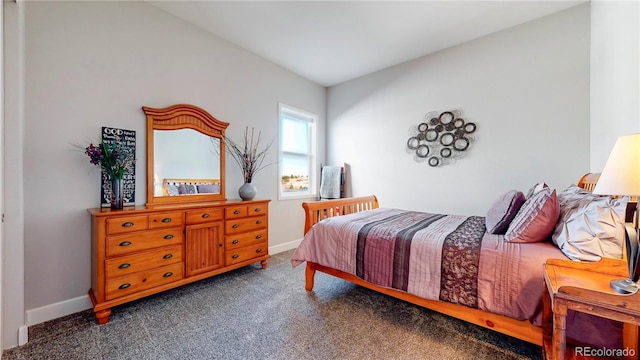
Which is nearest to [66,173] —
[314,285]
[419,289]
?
[314,285]

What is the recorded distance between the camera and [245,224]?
2.79m

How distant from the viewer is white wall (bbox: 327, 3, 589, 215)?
2.50 meters

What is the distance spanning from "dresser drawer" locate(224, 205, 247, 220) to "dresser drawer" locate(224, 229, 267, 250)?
208mm

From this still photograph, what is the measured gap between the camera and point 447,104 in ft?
10.6

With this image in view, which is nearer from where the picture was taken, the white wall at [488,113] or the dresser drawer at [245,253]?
the white wall at [488,113]

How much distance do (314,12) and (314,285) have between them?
2767 mm

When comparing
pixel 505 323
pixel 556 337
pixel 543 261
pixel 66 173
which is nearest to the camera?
pixel 556 337

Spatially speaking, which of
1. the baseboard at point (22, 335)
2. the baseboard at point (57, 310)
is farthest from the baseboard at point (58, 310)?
the baseboard at point (22, 335)

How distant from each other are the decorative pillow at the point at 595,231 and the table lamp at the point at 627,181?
0.65ft

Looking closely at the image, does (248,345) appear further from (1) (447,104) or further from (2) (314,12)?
(1) (447,104)

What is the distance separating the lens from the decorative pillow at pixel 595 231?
1209mm

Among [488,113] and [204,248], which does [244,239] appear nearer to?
[204,248]

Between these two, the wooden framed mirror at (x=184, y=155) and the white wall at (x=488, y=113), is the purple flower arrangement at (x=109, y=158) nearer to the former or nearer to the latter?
the wooden framed mirror at (x=184, y=155)

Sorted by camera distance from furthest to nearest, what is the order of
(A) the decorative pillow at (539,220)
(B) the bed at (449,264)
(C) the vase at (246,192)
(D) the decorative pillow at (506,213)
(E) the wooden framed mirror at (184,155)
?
(C) the vase at (246,192)
(E) the wooden framed mirror at (184,155)
(D) the decorative pillow at (506,213)
(A) the decorative pillow at (539,220)
(B) the bed at (449,264)
